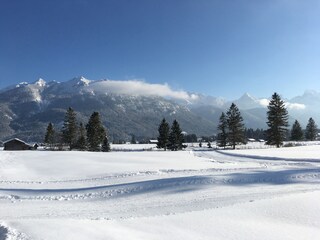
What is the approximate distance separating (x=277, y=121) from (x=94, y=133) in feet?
141

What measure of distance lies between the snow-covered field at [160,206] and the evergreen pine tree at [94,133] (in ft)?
189

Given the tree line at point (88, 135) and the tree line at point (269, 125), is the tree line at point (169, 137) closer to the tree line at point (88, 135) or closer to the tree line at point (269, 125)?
the tree line at point (269, 125)

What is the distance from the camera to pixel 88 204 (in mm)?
18141

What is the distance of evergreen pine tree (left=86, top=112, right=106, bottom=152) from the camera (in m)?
87.6

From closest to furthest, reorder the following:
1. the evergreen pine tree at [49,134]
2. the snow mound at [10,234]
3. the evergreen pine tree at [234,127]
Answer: the snow mound at [10,234] → the evergreen pine tree at [234,127] → the evergreen pine tree at [49,134]

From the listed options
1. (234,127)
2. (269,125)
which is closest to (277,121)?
(269,125)

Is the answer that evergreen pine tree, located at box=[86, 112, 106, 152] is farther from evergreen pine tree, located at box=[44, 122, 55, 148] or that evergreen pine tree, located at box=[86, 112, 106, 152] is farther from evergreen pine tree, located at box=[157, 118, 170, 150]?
evergreen pine tree, located at box=[44, 122, 55, 148]

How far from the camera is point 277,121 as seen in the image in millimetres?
78312

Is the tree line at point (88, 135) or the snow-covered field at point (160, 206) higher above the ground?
the tree line at point (88, 135)

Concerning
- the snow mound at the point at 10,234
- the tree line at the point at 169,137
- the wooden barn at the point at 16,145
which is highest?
the tree line at the point at 169,137

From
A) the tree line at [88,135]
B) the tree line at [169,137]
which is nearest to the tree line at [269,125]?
the tree line at [169,137]

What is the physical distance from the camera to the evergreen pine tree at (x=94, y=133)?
287 ft

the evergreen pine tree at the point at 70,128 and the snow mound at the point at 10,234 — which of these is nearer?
the snow mound at the point at 10,234

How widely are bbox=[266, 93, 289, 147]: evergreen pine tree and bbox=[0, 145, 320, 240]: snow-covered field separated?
54.0 m
